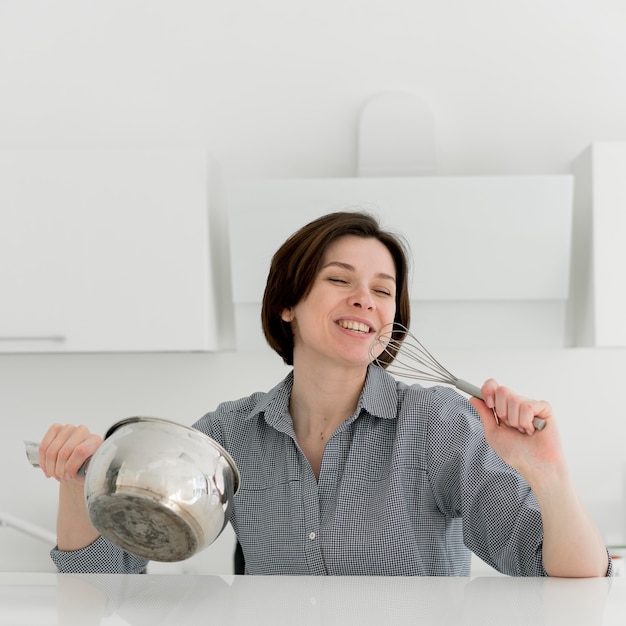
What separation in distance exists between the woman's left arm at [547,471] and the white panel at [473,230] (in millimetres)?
1208

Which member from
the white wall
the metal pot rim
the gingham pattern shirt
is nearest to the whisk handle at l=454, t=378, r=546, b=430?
the gingham pattern shirt

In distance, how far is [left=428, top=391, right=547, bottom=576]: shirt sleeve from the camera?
3.68 ft

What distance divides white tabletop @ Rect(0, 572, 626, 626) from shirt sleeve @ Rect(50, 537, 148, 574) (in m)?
0.21

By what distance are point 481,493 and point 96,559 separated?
55 centimetres

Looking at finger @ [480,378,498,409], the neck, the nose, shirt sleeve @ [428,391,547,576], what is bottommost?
shirt sleeve @ [428,391,547,576]

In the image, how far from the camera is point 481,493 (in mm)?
1168

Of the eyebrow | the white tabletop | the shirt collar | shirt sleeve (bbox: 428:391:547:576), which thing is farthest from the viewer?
the eyebrow

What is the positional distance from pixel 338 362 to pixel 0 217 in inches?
51.1

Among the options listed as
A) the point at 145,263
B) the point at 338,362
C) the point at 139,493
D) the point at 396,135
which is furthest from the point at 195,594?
the point at 396,135

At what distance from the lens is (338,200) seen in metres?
2.25

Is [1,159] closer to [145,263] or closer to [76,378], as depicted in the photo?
[145,263]

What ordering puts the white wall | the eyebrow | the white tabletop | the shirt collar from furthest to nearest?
the white wall < the eyebrow < the shirt collar < the white tabletop

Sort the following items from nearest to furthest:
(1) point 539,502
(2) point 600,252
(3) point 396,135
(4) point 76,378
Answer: (1) point 539,502 < (2) point 600,252 < (3) point 396,135 < (4) point 76,378

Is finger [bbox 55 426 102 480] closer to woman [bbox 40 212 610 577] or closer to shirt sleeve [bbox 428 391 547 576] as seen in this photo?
woman [bbox 40 212 610 577]
